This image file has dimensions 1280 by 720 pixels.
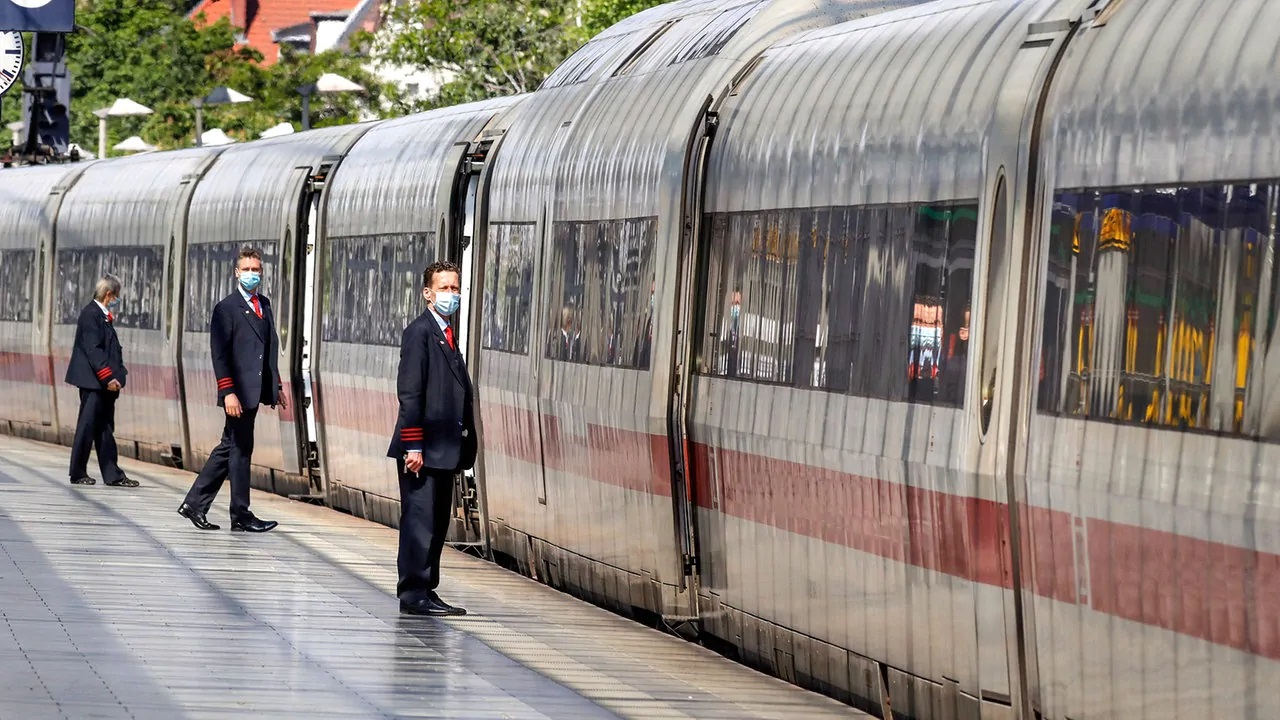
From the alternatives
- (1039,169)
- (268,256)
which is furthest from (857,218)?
(268,256)

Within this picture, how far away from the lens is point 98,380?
21281 millimetres

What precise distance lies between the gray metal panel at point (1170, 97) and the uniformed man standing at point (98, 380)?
14055 mm

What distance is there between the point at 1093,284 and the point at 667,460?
4460 mm

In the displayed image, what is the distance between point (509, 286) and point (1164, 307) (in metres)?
8.00

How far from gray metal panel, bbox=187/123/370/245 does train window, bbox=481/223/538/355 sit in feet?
16.1

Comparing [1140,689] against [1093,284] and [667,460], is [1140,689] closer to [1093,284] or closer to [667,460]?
[1093,284]

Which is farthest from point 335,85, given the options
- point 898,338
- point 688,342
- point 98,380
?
point 898,338

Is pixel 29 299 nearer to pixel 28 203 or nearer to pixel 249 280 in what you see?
pixel 28 203

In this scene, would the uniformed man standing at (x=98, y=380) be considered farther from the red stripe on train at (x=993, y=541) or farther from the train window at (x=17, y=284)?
the red stripe on train at (x=993, y=541)

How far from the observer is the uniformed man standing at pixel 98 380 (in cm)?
2109

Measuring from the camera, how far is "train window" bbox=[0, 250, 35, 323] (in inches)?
1133

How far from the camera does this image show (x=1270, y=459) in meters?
6.87

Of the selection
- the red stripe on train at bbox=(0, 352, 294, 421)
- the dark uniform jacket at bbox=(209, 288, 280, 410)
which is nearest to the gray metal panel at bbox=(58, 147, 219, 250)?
the red stripe on train at bbox=(0, 352, 294, 421)

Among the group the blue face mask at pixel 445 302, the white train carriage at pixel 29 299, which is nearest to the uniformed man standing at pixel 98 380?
the white train carriage at pixel 29 299
